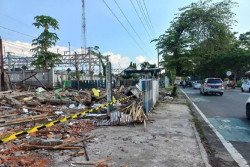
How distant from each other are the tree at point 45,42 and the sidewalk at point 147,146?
18.2 metres

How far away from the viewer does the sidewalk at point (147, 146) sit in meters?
4.47

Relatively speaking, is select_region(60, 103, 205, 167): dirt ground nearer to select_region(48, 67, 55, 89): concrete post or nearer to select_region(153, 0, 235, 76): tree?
select_region(153, 0, 235, 76): tree

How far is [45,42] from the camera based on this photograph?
2303 cm

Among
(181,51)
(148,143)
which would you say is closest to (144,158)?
(148,143)

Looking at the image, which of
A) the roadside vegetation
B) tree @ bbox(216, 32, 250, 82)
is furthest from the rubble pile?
tree @ bbox(216, 32, 250, 82)

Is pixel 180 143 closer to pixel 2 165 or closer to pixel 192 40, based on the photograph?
pixel 2 165

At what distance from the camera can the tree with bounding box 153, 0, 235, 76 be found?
Answer: 19.4 m

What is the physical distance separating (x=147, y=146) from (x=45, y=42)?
68.0 ft

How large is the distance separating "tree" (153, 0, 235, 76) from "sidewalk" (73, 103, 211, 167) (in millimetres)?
13006

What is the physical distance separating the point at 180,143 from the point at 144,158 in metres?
1.57

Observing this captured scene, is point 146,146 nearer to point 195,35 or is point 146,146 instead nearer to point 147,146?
point 147,146

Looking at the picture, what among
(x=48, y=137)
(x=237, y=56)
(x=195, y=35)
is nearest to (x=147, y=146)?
(x=48, y=137)

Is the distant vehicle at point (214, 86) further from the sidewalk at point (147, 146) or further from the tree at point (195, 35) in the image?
the sidewalk at point (147, 146)

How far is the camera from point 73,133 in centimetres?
652
